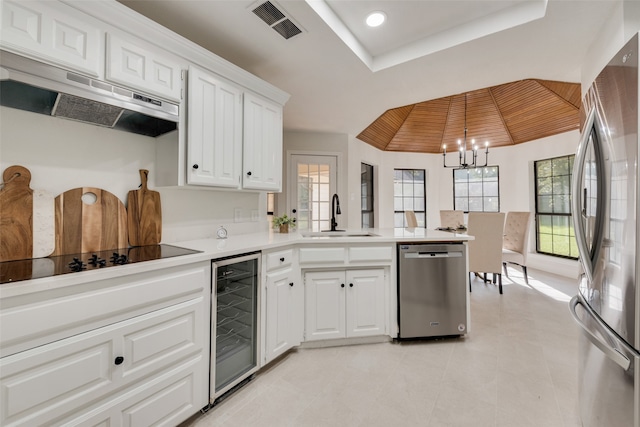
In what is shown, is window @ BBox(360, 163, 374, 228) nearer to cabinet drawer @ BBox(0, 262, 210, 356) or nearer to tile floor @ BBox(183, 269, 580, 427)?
tile floor @ BBox(183, 269, 580, 427)

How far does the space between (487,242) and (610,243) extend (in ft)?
9.51

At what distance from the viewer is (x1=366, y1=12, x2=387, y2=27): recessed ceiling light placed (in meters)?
2.04

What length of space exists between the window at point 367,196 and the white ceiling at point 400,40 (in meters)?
2.73

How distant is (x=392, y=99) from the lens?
11.0ft

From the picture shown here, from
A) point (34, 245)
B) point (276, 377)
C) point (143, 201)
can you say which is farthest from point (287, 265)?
point (34, 245)

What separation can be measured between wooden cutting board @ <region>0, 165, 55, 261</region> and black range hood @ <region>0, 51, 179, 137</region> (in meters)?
0.35

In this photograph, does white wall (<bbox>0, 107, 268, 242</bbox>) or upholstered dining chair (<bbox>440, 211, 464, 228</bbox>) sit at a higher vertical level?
white wall (<bbox>0, 107, 268, 242</bbox>)

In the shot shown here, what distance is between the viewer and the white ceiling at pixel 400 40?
1.85 m

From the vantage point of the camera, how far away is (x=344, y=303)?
7.49ft

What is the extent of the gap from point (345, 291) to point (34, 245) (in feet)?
6.47

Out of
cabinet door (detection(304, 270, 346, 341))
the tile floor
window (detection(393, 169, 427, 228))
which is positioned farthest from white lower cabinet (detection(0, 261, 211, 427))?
window (detection(393, 169, 427, 228))

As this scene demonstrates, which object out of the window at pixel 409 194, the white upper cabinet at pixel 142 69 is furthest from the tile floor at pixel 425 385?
the window at pixel 409 194

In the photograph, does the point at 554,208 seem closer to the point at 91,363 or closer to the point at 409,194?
the point at 409,194

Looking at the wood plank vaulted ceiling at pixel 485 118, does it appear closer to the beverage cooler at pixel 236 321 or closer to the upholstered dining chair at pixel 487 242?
the upholstered dining chair at pixel 487 242
